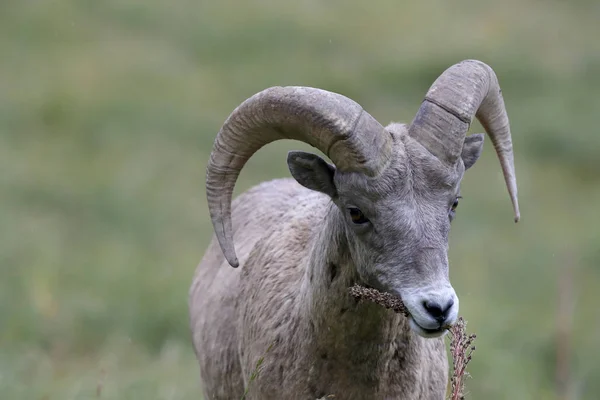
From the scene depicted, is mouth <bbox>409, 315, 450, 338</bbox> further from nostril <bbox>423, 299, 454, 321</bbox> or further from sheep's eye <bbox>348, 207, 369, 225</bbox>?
sheep's eye <bbox>348, 207, 369, 225</bbox>

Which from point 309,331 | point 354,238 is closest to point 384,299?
point 354,238

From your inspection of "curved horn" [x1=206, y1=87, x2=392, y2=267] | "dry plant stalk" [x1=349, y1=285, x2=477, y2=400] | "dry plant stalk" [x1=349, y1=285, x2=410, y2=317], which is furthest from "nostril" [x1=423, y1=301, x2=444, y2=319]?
"curved horn" [x1=206, y1=87, x2=392, y2=267]

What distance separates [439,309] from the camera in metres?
5.39

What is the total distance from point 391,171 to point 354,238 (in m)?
0.45

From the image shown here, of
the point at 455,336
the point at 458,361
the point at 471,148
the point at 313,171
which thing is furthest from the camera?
the point at 471,148

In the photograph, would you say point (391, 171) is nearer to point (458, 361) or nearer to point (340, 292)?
point (340, 292)

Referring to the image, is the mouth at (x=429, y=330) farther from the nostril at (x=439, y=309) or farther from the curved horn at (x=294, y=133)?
the curved horn at (x=294, y=133)

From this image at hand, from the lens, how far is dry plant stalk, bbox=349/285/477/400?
17.2 feet

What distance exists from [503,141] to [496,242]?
12381 millimetres

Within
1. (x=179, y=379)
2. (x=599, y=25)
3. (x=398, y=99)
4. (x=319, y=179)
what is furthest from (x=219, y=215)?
A: (x=599, y=25)

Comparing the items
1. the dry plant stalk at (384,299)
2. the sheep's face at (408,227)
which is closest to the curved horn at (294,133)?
the sheep's face at (408,227)

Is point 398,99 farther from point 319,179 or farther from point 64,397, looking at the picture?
point 319,179

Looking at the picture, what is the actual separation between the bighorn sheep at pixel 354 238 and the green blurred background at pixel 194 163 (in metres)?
3.48

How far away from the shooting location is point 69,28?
26016mm
